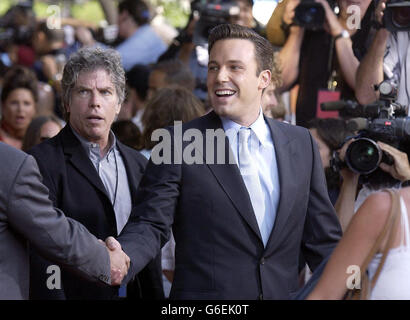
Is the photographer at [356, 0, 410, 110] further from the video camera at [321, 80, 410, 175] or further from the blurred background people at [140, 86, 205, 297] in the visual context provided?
the blurred background people at [140, 86, 205, 297]

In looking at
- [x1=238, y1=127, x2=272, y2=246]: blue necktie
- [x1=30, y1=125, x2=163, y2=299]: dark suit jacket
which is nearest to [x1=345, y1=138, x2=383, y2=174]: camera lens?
[x1=238, y1=127, x2=272, y2=246]: blue necktie

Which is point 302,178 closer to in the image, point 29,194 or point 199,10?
point 29,194

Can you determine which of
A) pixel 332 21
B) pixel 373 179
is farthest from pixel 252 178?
pixel 332 21

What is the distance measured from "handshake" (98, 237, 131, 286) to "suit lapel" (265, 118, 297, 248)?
2.08 feet

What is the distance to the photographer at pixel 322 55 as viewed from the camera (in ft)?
18.6

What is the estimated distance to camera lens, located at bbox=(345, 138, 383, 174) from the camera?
4.43 meters

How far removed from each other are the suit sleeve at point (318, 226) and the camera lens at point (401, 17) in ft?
4.67

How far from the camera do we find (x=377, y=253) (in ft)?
9.78

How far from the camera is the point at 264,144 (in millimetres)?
4000

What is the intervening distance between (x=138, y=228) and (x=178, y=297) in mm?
365

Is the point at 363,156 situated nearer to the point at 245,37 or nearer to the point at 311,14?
the point at 245,37

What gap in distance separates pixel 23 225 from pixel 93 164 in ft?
3.96

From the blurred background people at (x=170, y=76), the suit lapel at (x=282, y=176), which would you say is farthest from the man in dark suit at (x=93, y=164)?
the blurred background people at (x=170, y=76)
